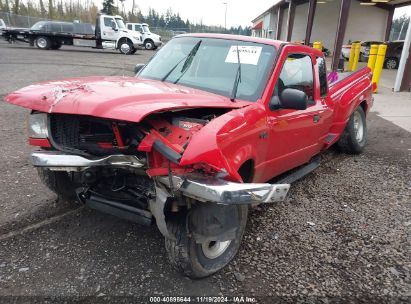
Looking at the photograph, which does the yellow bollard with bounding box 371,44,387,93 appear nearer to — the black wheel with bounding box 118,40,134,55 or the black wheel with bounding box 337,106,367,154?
the black wheel with bounding box 337,106,367,154

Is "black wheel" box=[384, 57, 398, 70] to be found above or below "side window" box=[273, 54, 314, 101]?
below

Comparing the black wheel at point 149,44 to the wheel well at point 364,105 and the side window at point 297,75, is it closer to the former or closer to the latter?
the wheel well at point 364,105

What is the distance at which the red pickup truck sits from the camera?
2.39 meters

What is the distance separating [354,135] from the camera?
5930 millimetres

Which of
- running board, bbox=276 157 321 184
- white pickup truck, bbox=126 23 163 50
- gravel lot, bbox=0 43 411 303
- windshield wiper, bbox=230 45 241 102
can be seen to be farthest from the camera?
white pickup truck, bbox=126 23 163 50

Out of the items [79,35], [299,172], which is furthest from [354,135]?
[79,35]

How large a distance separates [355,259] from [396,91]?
11472 millimetres

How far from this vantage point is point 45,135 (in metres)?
2.91

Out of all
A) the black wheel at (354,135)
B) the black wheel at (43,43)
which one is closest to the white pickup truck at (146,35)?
the black wheel at (43,43)

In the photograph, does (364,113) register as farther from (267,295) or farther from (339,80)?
(267,295)

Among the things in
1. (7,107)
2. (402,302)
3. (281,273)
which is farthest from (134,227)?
(7,107)

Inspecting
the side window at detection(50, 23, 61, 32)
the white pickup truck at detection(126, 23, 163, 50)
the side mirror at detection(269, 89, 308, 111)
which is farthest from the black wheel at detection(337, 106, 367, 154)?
the white pickup truck at detection(126, 23, 163, 50)

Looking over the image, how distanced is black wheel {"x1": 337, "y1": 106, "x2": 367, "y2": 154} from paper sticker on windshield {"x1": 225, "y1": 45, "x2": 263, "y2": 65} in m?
2.80

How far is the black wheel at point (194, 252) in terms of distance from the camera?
2.70 m
